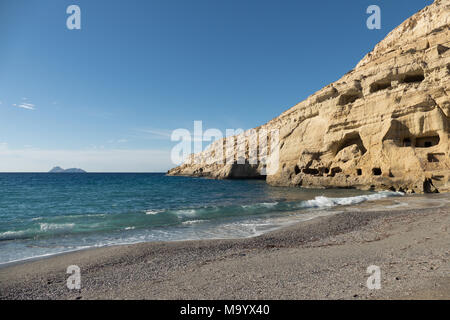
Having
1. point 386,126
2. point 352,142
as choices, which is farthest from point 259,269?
point 352,142

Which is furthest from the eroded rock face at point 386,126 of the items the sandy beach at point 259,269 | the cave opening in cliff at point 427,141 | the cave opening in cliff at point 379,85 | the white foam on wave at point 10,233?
the white foam on wave at point 10,233

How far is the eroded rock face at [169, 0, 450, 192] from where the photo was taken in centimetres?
2353

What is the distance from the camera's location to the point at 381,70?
96.9ft

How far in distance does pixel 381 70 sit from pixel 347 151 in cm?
1084

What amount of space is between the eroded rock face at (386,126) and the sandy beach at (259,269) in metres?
18.0

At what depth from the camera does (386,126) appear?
2617 cm

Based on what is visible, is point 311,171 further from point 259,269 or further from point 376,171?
point 259,269


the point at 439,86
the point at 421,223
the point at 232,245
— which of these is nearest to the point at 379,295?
the point at 232,245

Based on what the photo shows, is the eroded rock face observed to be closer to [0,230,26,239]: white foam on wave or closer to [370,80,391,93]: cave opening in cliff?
[370,80,391,93]: cave opening in cliff

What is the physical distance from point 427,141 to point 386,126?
428 centimetres

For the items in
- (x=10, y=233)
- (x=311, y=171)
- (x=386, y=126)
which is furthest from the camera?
(x=311, y=171)

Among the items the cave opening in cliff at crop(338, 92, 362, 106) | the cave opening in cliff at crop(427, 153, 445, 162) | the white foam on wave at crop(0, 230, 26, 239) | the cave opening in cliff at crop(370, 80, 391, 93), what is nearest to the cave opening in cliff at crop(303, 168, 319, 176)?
the cave opening in cliff at crop(338, 92, 362, 106)

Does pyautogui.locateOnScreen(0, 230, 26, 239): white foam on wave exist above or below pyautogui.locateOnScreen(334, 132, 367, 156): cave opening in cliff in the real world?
below
